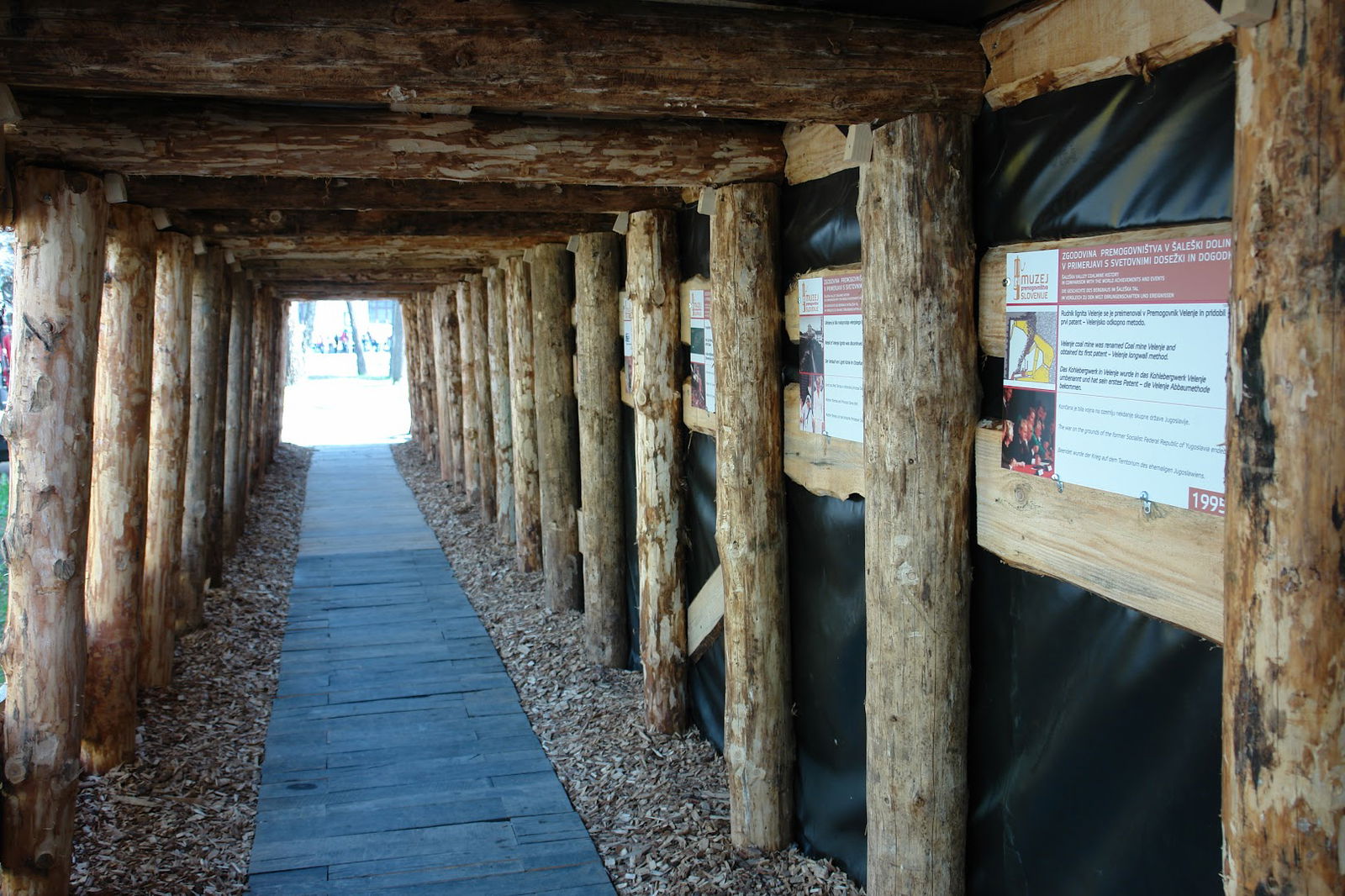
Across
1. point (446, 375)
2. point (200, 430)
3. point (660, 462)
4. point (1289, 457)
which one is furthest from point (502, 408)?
point (1289, 457)

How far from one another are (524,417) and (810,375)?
5.69m

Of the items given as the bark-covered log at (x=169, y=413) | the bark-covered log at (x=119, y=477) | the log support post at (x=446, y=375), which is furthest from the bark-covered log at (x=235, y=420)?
the bark-covered log at (x=119, y=477)

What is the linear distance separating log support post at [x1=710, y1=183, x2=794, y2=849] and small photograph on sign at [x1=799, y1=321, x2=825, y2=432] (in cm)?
16

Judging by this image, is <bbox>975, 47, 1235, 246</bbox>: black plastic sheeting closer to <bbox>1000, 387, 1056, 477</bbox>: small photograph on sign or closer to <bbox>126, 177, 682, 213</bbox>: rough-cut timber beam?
<bbox>1000, 387, 1056, 477</bbox>: small photograph on sign

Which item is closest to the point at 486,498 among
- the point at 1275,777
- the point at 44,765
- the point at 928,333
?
the point at 44,765

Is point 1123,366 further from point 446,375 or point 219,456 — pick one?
point 446,375

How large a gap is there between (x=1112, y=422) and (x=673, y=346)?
355 centimetres

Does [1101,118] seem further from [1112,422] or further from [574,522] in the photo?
[574,522]

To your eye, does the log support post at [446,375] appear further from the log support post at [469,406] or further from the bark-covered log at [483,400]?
the bark-covered log at [483,400]

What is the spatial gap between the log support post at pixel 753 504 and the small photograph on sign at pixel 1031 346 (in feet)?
5.27

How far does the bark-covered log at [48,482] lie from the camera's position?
4.50 metres

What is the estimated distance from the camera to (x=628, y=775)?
5.86 m

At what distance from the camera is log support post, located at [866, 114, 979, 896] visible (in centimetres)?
340

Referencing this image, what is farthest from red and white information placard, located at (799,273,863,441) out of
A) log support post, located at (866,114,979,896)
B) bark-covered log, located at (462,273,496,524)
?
bark-covered log, located at (462,273,496,524)
